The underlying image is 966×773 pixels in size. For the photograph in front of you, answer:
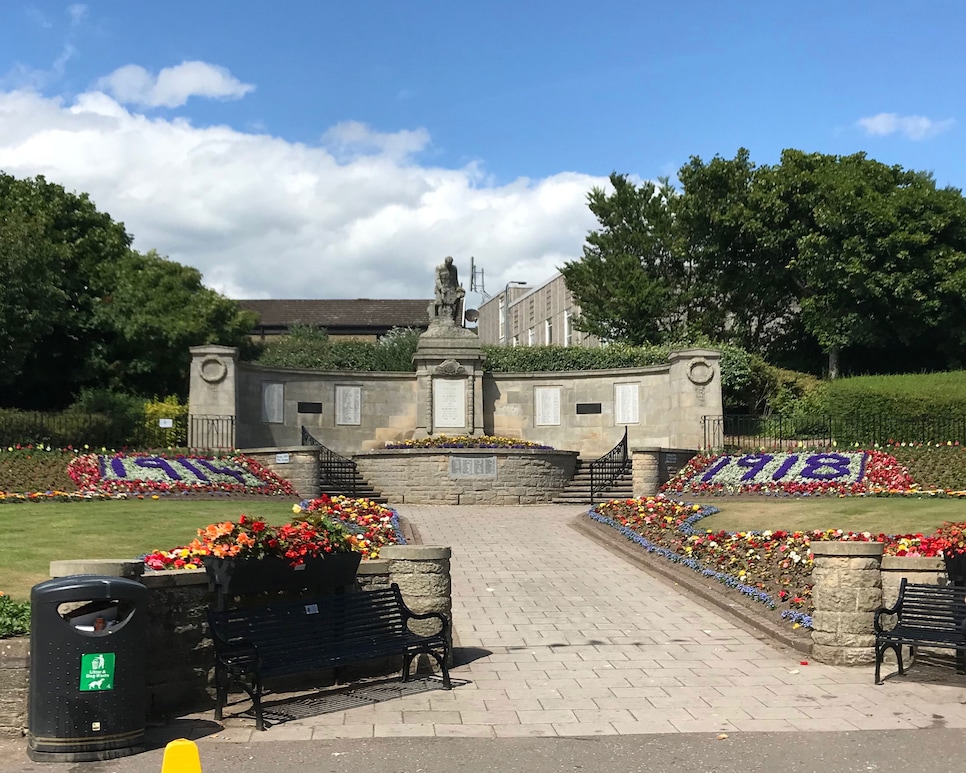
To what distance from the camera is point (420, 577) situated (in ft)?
27.3

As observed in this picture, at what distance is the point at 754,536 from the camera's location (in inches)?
525

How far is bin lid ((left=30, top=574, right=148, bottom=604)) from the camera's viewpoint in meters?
5.85

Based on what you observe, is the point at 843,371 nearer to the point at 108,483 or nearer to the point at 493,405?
the point at 493,405

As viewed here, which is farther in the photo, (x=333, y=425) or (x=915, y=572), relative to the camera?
(x=333, y=425)

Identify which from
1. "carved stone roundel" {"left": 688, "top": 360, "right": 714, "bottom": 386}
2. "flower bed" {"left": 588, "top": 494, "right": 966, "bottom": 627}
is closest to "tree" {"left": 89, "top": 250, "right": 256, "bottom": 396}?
"carved stone roundel" {"left": 688, "top": 360, "right": 714, "bottom": 386}

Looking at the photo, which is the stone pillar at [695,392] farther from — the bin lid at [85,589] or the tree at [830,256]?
the bin lid at [85,589]

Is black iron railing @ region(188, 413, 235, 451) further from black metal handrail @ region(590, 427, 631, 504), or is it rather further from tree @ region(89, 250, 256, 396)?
black metal handrail @ region(590, 427, 631, 504)

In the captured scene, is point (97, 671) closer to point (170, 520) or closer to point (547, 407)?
point (170, 520)

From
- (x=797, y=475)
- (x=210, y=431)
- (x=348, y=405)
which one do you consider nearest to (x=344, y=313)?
(x=348, y=405)

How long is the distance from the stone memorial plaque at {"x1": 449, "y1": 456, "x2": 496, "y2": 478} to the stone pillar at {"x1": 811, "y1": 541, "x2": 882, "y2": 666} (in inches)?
588

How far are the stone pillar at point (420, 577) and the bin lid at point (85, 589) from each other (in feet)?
8.58

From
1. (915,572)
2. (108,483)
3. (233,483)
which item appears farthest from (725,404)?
(915,572)

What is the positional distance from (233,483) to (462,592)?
9376 mm

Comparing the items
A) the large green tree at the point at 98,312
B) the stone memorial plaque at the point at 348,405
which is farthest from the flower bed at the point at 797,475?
the large green tree at the point at 98,312
